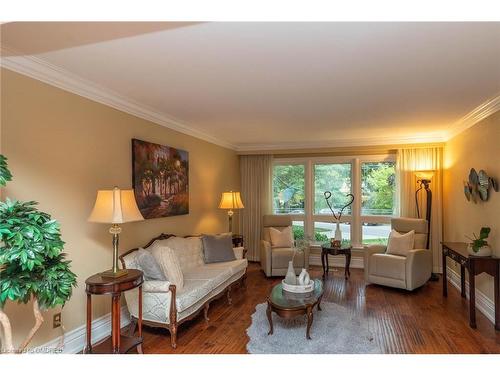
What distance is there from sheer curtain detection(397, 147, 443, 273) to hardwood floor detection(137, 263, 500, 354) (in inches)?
38.8

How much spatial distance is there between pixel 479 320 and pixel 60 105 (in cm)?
482

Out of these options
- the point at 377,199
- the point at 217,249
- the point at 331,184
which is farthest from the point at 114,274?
the point at 377,199

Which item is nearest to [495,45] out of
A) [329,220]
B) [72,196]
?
[72,196]

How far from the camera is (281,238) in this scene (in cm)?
536

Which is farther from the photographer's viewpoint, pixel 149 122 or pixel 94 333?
pixel 149 122

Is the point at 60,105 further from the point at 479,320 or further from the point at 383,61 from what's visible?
the point at 479,320

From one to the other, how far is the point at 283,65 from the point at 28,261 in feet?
6.94

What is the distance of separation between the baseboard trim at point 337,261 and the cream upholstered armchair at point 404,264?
1.05 m

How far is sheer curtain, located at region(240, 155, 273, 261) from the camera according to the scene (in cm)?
628

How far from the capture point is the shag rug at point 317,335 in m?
2.68

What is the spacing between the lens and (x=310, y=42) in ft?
Answer: 6.44

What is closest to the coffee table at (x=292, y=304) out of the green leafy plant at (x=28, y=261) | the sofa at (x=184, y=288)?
the sofa at (x=184, y=288)

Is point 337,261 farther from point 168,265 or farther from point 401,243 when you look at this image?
point 168,265

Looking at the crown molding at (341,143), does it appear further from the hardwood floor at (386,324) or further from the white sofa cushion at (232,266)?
the white sofa cushion at (232,266)
